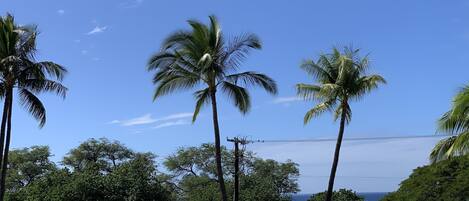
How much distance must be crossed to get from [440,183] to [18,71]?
→ 1471cm

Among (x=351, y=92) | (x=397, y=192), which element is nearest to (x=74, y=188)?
(x=351, y=92)

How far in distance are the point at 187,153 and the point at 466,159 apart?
4091cm

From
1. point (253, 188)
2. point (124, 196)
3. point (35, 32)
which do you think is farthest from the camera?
point (253, 188)

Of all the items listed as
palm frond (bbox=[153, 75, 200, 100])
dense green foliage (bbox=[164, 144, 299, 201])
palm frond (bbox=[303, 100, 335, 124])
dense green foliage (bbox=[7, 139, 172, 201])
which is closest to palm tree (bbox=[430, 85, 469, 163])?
palm frond (bbox=[303, 100, 335, 124])

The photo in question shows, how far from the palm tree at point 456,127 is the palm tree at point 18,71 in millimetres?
13422

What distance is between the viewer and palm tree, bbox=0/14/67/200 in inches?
878

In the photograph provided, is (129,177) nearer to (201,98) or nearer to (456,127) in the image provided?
(201,98)

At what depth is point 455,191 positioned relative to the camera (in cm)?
1479

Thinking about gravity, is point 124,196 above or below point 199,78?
below

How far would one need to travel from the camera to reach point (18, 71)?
2258cm

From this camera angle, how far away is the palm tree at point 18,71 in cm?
2230

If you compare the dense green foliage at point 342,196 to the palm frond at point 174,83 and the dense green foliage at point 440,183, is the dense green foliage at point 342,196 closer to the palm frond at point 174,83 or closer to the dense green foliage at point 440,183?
the palm frond at point 174,83

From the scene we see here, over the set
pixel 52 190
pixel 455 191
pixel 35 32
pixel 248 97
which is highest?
pixel 35 32

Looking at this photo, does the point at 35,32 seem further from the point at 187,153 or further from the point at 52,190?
the point at 187,153
